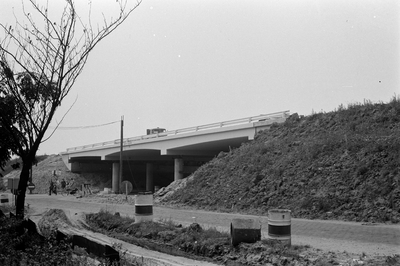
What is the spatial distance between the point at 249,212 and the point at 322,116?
1105 cm

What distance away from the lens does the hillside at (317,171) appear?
1568 centimetres

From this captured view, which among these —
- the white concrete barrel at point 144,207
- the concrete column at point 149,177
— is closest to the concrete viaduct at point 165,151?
the concrete column at point 149,177

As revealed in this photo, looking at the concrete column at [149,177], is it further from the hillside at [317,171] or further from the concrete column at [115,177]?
the hillside at [317,171]

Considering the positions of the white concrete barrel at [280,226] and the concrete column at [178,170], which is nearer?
the white concrete barrel at [280,226]

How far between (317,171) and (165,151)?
915 inches

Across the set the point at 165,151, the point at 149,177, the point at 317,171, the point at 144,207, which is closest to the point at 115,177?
the point at 149,177

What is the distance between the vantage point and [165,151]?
4034cm

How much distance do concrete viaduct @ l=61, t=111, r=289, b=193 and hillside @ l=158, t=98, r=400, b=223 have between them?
2.63 metres

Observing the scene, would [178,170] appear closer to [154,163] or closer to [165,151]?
[165,151]

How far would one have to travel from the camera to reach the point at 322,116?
26500 mm

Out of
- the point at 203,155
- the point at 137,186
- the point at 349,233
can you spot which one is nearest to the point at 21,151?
the point at 349,233

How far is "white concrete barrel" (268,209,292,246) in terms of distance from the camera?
27.9 ft

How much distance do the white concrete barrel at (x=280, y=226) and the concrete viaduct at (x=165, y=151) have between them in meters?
21.3

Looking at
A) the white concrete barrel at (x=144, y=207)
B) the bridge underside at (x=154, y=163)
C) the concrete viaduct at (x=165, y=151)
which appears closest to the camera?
the white concrete barrel at (x=144, y=207)
